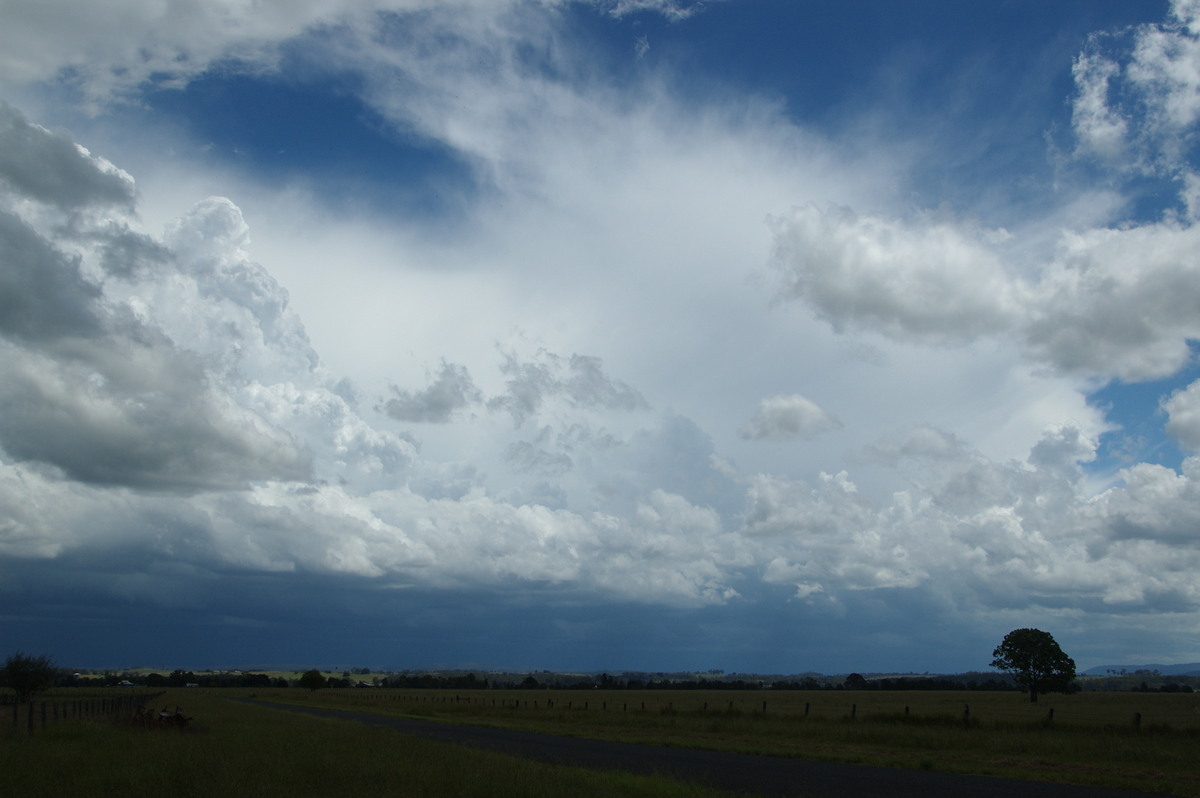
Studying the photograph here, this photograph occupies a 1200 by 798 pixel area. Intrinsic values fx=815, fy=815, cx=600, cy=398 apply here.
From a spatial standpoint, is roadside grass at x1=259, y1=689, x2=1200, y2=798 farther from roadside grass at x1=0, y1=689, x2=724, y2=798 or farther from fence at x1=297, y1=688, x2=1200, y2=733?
roadside grass at x1=0, y1=689, x2=724, y2=798

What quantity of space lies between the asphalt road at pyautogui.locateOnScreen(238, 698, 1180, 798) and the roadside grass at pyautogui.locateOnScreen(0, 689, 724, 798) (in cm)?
231

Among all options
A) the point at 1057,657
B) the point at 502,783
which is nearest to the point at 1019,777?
the point at 502,783

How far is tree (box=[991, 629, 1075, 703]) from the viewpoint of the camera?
73.6m

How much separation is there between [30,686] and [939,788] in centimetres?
7965

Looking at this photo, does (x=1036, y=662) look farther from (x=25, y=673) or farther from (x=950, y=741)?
(x=25, y=673)

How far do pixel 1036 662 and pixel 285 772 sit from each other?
75.5 metres

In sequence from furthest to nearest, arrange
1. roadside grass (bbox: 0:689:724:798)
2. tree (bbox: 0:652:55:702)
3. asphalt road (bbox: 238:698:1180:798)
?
tree (bbox: 0:652:55:702)
asphalt road (bbox: 238:698:1180:798)
roadside grass (bbox: 0:689:724:798)

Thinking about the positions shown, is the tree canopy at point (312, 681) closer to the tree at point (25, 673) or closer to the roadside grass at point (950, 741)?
the tree at point (25, 673)

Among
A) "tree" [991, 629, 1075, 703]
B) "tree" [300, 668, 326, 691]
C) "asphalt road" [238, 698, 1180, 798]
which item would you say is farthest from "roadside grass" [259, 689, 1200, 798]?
"tree" [300, 668, 326, 691]

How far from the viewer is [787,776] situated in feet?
66.5

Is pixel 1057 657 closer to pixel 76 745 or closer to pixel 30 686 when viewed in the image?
pixel 76 745

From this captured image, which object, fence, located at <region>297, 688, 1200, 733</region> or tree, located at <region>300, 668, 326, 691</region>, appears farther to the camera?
tree, located at <region>300, 668, 326, 691</region>

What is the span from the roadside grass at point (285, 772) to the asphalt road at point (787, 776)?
2310 mm

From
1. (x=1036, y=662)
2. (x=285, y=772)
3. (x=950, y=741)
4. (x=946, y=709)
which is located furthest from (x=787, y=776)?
(x=1036, y=662)
